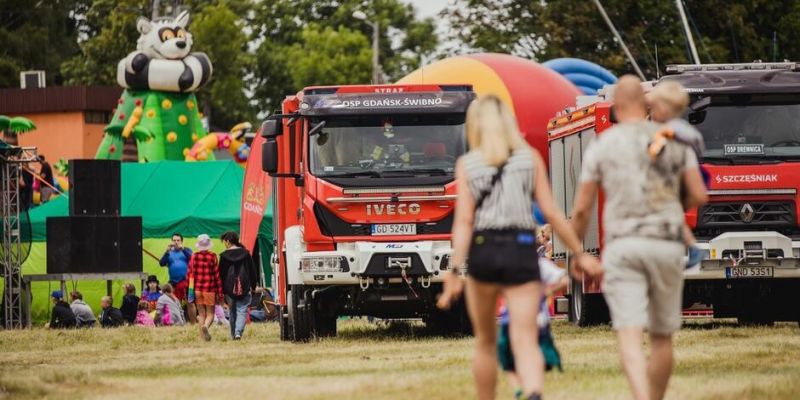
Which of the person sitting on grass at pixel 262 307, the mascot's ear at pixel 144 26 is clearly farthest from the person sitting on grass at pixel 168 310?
the mascot's ear at pixel 144 26

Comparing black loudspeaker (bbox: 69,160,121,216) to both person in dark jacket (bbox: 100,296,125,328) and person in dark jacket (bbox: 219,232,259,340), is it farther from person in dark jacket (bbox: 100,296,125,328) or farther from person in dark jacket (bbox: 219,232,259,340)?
person in dark jacket (bbox: 219,232,259,340)

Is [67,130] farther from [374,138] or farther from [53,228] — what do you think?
[374,138]

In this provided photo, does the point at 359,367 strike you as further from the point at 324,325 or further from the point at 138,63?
the point at 138,63

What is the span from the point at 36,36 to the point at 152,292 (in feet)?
176

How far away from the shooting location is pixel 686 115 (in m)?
21.3

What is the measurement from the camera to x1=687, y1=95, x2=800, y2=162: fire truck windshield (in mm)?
21297

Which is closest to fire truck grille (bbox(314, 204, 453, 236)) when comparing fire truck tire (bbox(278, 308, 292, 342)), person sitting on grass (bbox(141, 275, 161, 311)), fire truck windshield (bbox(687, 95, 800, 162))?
fire truck tire (bbox(278, 308, 292, 342))

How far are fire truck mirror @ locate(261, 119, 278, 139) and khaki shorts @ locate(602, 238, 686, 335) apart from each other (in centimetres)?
1125

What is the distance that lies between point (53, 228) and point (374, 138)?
13.8 metres

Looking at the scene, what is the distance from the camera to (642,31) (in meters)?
52.3

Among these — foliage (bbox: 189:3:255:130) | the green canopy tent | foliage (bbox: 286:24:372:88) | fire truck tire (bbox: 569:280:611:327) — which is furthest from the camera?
foliage (bbox: 286:24:372:88)

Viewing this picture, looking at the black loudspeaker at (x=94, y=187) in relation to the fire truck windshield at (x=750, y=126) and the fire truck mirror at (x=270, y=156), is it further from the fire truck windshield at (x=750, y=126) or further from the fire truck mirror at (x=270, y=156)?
the fire truck windshield at (x=750, y=126)

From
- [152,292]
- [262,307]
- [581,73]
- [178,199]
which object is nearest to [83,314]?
[152,292]

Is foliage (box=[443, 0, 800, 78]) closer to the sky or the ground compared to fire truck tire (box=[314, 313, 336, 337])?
closer to the sky
